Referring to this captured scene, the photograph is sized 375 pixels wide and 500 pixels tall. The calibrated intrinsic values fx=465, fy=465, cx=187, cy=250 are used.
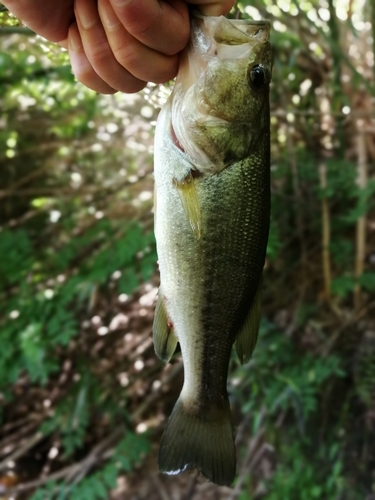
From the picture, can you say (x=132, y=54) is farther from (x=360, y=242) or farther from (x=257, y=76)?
(x=360, y=242)

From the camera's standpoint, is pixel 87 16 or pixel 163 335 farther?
pixel 163 335

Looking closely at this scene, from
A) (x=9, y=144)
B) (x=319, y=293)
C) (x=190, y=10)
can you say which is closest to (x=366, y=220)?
(x=319, y=293)

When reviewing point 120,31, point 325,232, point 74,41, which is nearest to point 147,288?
point 325,232

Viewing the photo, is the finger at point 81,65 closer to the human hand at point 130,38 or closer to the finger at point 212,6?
the human hand at point 130,38

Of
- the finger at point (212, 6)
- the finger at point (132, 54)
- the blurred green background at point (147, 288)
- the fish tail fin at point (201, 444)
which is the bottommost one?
the blurred green background at point (147, 288)

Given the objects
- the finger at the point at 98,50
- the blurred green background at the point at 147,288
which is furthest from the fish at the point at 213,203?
the blurred green background at the point at 147,288

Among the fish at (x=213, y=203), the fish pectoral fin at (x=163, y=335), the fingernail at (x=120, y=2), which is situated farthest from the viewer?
the fish pectoral fin at (x=163, y=335)

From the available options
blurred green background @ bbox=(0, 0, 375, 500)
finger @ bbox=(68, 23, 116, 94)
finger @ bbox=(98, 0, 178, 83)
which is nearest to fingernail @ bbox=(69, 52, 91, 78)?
finger @ bbox=(68, 23, 116, 94)
